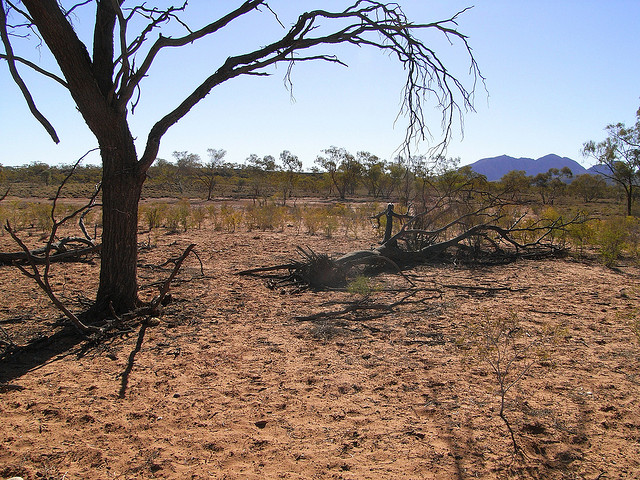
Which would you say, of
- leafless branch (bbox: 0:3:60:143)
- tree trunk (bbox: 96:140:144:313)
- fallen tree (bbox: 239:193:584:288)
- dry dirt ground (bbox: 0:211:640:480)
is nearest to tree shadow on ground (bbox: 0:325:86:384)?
dry dirt ground (bbox: 0:211:640:480)

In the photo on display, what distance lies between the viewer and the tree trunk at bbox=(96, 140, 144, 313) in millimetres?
4242

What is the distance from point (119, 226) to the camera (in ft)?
14.1

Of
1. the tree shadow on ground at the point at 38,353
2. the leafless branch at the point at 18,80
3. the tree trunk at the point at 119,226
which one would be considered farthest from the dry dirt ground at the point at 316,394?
the leafless branch at the point at 18,80

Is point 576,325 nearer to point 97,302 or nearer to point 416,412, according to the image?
point 416,412

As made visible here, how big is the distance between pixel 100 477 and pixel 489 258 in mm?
8025

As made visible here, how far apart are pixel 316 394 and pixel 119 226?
2.77 m

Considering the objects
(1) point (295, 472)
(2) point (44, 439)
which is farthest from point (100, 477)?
(1) point (295, 472)

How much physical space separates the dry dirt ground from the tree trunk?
1.68ft

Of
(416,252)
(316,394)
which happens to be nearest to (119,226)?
(316,394)

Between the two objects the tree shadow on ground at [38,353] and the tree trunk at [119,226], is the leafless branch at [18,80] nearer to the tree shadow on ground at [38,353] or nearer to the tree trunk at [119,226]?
the tree trunk at [119,226]

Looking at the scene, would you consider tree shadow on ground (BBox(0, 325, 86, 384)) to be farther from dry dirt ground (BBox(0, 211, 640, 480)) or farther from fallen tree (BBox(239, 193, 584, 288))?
fallen tree (BBox(239, 193, 584, 288))

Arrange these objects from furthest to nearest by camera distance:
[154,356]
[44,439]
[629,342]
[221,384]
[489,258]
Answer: [489,258], [629,342], [154,356], [221,384], [44,439]

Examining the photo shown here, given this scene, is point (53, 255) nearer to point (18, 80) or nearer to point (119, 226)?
point (119, 226)

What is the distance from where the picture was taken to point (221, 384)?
10.7ft
